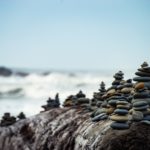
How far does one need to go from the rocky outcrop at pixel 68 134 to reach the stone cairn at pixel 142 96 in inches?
9.7

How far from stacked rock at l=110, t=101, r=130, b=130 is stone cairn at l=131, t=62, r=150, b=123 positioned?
0.69 feet

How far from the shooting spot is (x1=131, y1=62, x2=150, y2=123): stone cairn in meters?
12.0

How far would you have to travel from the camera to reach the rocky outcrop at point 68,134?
1151 centimetres

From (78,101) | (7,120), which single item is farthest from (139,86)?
(7,120)

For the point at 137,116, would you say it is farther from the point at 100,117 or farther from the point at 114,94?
the point at 114,94

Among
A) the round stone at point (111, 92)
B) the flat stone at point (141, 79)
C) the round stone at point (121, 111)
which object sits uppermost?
the flat stone at point (141, 79)

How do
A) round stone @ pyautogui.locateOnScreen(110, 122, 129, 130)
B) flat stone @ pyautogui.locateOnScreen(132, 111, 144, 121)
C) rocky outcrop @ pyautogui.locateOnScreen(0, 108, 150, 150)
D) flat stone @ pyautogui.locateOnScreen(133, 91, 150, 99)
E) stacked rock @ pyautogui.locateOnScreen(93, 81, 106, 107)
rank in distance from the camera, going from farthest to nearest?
stacked rock @ pyautogui.locateOnScreen(93, 81, 106, 107), flat stone @ pyautogui.locateOnScreen(133, 91, 150, 99), flat stone @ pyautogui.locateOnScreen(132, 111, 144, 121), round stone @ pyautogui.locateOnScreen(110, 122, 129, 130), rocky outcrop @ pyautogui.locateOnScreen(0, 108, 150, 150)

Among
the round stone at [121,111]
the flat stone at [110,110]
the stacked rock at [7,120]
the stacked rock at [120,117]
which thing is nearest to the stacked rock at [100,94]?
the flat stone at [110,110]

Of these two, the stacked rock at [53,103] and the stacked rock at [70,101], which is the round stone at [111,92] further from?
the stacked rock at [53,103]

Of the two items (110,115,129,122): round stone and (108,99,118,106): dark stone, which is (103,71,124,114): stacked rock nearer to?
(108,99,118,106): dark stone

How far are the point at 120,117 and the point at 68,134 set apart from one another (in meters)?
2.90

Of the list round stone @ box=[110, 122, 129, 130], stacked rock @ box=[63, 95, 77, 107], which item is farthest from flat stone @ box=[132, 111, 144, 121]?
stacked rock @ box=[63, 95, 77, 107]

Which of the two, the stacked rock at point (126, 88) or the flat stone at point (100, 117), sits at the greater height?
the stacked rock at point (126, 88)

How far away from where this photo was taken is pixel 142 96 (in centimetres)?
1258
